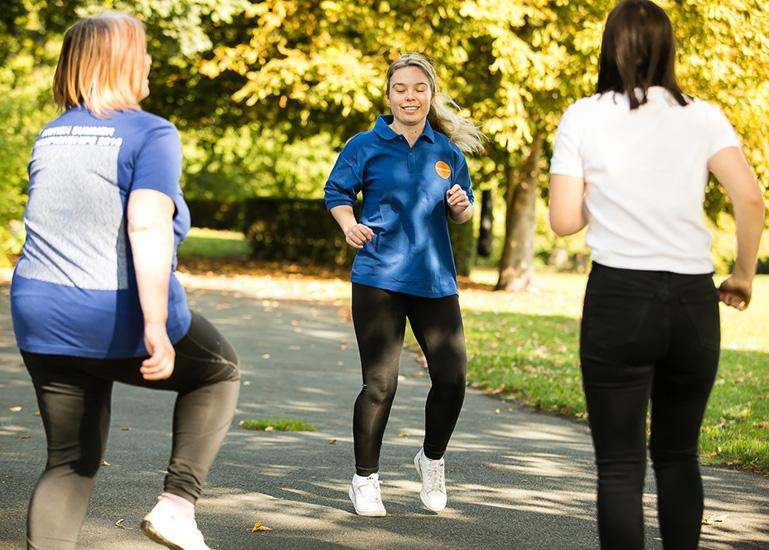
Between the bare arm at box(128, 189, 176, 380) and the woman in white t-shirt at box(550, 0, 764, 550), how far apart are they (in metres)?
1.15

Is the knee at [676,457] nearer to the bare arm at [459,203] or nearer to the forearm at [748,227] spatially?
the forearm at [748,227]

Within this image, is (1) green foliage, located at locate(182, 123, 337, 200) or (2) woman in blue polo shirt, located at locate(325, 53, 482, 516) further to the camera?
(1) green foliage, located at locate(182, 123, 337, 200)

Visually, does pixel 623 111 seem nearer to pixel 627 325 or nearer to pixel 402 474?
pixel 627 325

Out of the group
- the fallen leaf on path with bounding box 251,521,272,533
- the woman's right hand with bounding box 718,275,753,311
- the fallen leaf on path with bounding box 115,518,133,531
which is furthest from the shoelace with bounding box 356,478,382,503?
the woman's right hand with bounding box 718,275,753,311

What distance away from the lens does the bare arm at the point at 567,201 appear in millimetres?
3359

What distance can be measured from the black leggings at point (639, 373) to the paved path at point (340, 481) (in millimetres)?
1308

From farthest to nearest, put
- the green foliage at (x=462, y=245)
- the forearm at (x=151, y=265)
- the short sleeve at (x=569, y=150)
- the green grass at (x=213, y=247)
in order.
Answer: the green grass at (x=213, y=247) → the green foliage at (x=462, y=245) → the short sleeve at (x=569, y=150) → the forearm at (x=151, y=265)

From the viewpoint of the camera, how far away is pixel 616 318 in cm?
330

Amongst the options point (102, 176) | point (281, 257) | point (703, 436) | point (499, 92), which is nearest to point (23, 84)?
→ point (281, 257)

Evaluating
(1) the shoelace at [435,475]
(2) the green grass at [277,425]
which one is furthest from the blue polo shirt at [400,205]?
(2) the green grass at [277,425]

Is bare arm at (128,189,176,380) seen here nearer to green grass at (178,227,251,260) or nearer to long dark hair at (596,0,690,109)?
long dark hair at (596,0,690,109)

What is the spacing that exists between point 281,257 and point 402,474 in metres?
21.2

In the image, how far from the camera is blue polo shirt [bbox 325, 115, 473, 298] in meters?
4.98

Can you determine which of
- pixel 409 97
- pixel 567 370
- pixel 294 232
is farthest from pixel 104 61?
pixel 294 232
